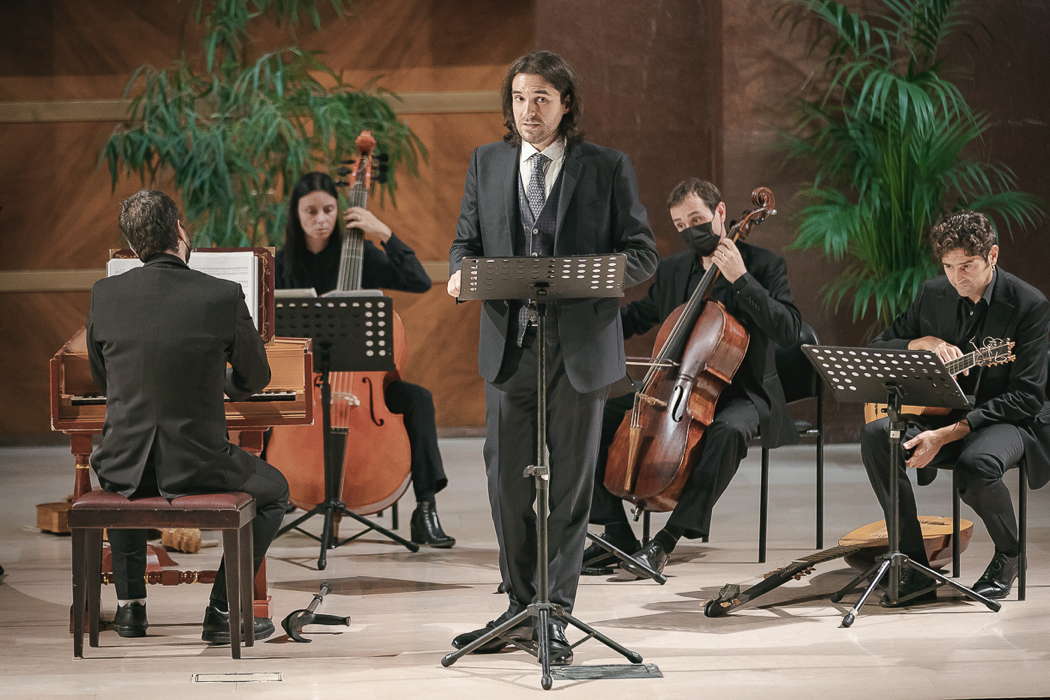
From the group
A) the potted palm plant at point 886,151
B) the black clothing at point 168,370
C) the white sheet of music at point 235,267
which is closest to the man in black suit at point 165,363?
the black clothing at point 168,370

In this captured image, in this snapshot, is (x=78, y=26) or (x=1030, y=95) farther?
(x=78, y=26)

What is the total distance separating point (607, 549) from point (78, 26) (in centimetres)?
487

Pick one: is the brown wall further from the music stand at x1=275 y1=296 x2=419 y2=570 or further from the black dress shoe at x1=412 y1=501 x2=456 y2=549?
the music stand at x1=275 y1=296 x2=419 y2=570

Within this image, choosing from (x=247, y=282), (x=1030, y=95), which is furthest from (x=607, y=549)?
(x=1030, y=95)

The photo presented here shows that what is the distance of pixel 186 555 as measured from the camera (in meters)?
4.80

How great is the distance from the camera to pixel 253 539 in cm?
363

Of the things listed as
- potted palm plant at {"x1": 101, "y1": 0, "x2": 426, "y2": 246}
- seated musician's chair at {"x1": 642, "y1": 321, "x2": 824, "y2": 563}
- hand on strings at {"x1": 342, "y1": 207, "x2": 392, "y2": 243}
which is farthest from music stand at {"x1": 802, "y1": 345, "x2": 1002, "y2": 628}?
potted palm plant at {"x1": 101, "y1": 0, "x2": 426, "y2": 246}

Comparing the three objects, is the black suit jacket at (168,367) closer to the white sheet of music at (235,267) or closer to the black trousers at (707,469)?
the white sheet of music at (235,267)

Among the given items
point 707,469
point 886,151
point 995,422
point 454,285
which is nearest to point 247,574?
point 454,285

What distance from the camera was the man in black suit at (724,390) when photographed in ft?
14.4

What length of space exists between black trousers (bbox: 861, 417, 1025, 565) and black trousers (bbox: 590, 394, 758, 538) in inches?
16.3

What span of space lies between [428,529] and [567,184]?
1930mm

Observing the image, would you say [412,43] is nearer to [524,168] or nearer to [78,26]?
[78,26]

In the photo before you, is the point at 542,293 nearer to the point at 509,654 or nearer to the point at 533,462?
the point at 533,462
